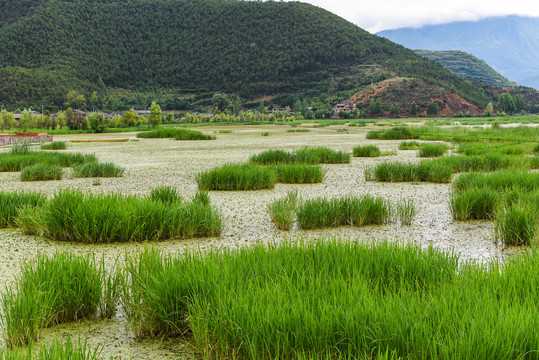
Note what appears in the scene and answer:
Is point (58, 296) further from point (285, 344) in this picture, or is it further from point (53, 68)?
point (53, 68)

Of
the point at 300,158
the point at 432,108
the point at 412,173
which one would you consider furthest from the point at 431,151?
the point at 432,108

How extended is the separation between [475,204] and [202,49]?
448ft

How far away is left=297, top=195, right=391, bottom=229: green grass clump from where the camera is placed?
5.76 m

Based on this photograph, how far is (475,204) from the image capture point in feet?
Result: 20.5

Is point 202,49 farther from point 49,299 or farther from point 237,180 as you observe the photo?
point 49,299

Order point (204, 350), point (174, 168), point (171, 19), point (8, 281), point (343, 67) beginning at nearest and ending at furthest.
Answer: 1. point (204, 350)
2. point (8, 281)
3. point (174, 168)
4. point (343, 67)
5. point (171, 19)

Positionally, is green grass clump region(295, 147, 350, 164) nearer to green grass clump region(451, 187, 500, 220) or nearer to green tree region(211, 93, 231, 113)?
green grass clump region(451, 187, 500, 220)

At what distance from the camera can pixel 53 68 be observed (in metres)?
111

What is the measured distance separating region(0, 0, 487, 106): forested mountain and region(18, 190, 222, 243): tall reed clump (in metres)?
108

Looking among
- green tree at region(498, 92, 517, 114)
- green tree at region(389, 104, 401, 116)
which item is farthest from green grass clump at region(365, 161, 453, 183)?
green tree at region(498, 92, 517, 114)

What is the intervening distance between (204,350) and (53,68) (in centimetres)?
12300

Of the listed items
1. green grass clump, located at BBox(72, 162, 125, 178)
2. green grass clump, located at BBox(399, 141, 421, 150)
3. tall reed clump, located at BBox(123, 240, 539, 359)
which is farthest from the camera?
green grass clump, located at BBox(399, 141, 421, 150)

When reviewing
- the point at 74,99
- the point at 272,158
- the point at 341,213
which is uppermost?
the point at 74,99

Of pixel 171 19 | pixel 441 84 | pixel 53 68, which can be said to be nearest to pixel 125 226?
pixel 441 84
